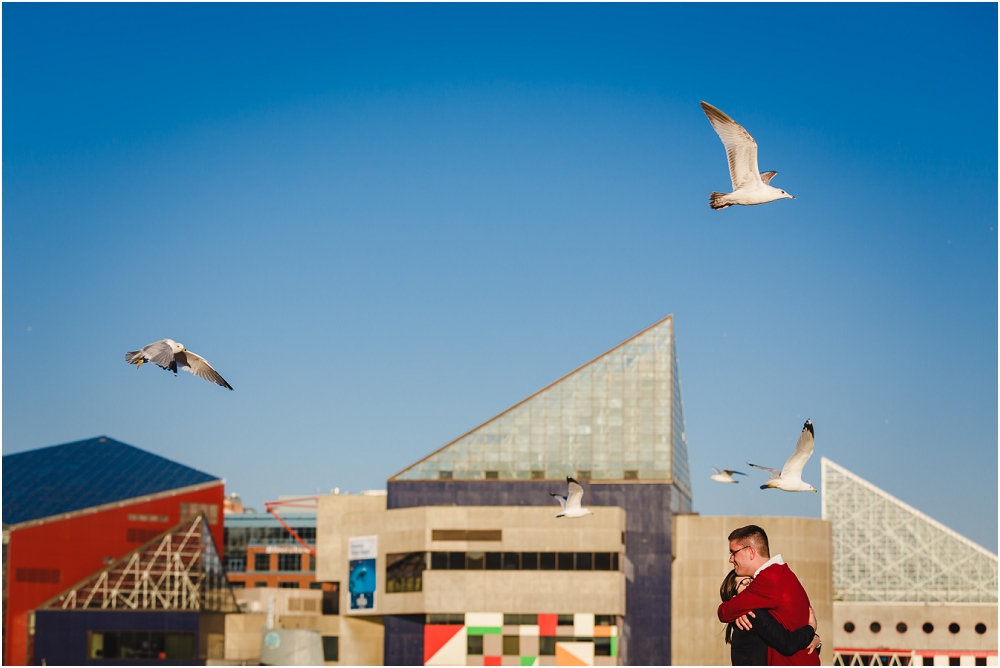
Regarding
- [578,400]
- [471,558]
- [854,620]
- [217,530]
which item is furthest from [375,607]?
[854,620]

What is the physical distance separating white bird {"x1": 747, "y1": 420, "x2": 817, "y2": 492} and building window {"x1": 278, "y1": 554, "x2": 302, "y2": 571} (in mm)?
137489

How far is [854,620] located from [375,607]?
52.9 metres

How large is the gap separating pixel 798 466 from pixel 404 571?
234 feet

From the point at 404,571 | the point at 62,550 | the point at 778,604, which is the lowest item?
the point at 404,571

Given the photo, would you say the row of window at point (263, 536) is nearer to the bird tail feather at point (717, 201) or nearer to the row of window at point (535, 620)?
the row of window at point (535, 620)

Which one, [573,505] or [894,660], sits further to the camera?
[894,660]

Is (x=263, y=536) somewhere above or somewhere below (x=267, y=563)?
above

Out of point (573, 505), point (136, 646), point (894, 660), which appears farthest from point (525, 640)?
point (894, 660)

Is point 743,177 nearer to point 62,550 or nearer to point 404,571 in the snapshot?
point 404,571

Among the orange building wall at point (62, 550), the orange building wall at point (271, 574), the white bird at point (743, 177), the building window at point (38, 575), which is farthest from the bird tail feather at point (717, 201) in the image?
the orange building wall at point (271, 574)

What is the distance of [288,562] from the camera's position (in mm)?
155375

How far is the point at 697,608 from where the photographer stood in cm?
9562

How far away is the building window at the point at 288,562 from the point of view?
155 m

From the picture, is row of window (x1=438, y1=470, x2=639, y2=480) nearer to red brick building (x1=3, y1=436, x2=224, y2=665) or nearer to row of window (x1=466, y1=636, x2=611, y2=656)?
row of window (x1=466, y1=636, x2=611, y2=656)
